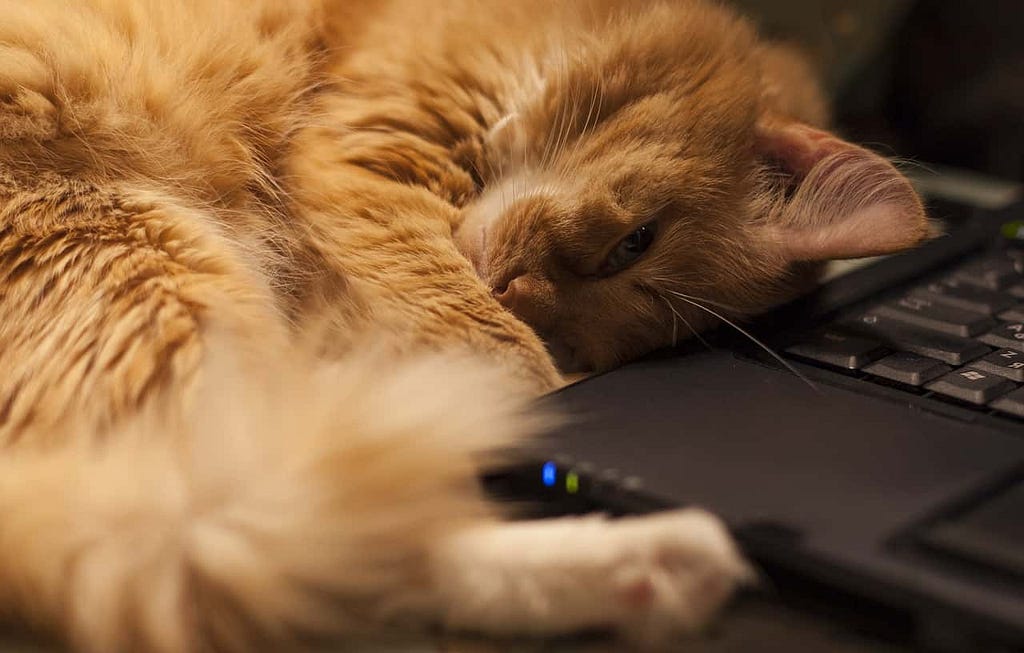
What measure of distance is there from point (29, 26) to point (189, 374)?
1.62 ft

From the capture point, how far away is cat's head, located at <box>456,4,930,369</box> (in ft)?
4.33

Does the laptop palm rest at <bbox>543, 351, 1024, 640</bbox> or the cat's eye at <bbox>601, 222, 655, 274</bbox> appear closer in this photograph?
the laptop palm rest at <bbox>543, 351, 1024, 640</bbox>

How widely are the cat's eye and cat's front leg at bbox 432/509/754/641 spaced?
0.61m

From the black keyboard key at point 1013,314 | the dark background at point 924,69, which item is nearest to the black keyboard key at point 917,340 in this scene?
the black keyboard key at point 1013,314

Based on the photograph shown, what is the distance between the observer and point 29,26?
44.7 inches

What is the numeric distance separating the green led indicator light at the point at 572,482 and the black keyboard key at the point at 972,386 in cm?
41

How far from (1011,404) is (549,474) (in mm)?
473

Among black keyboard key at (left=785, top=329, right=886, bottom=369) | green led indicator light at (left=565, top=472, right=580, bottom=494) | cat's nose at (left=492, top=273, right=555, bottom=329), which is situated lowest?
green led indicator light at (left=565, top=472, right=580, bottom=494)

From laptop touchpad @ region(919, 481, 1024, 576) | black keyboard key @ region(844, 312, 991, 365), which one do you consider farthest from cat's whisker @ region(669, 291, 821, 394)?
laptop touchpad @ region(919, 481, 1024, 576)

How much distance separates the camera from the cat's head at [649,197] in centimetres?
132

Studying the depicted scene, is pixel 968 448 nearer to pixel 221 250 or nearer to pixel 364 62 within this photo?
pixel 221 250

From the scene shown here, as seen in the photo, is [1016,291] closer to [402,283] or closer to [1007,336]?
[1007,336]

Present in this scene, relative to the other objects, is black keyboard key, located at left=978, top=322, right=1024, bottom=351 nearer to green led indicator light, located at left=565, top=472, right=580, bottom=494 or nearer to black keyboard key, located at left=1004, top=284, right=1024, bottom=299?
black keyboard key, located at left=1004, top=284, right=1024, bottom=299

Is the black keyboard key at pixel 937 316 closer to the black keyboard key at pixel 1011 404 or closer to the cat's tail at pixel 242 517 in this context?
the black keyboard key at pixel 1011 404
